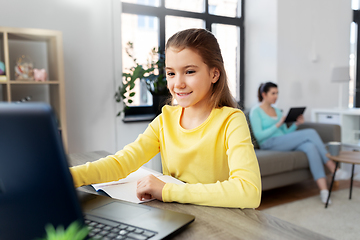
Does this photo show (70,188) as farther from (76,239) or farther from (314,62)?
(314,62)

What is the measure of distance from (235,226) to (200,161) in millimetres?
399

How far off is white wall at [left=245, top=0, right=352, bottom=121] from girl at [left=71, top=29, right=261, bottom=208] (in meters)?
2.79

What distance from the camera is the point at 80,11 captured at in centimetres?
257

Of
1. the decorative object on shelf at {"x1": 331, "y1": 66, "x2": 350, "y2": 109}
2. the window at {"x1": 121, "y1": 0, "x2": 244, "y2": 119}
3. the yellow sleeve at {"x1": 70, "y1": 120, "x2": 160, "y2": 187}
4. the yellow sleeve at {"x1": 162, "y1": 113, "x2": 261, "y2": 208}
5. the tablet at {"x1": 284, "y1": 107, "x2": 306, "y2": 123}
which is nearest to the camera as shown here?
the yellow sleeve at {"x1": 162, "y1": 113, "x2": 261, "y2": 208}

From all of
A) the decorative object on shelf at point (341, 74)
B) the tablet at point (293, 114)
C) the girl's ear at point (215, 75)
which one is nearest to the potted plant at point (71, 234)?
the girl's ear at point (215, 75)

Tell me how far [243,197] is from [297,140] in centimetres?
237

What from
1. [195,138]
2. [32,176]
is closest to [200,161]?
[195,138]

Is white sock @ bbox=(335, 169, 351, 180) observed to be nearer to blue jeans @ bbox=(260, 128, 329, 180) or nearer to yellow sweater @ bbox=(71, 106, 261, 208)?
blue jeans @ bbox=(260, 128, 329, 180)

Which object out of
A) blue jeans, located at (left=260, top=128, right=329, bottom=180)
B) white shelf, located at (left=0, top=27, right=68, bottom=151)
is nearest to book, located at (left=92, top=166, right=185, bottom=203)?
white shelf, located at (left=0, top=27, right=68, bottom=151)

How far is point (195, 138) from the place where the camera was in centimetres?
96

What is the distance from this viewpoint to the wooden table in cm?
51

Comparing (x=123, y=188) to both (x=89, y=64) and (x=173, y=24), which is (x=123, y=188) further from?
(x=173, y=24)

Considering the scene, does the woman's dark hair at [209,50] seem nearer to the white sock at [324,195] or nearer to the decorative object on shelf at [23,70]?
the decorative object on shelf at [23,70]

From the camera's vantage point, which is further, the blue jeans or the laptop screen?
the blue jeans
